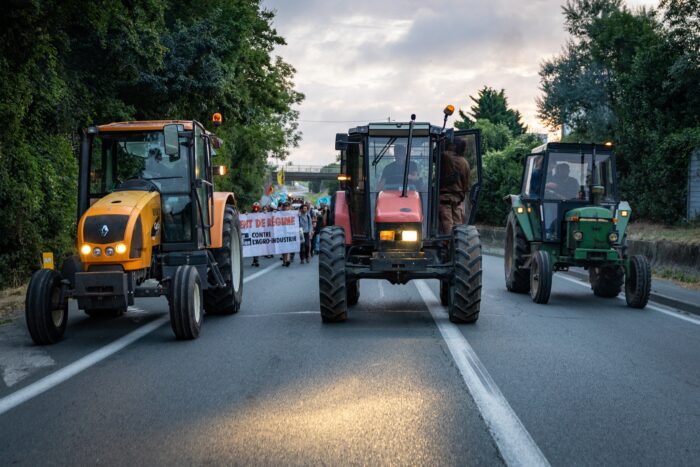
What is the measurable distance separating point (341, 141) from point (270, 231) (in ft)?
52.4

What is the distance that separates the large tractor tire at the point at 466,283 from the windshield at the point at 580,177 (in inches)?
187

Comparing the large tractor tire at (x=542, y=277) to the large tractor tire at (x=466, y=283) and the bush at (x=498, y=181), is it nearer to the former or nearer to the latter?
the large tractor tire at (x=466, y=283)

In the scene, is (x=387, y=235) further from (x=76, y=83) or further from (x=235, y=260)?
(x=76, y=83)

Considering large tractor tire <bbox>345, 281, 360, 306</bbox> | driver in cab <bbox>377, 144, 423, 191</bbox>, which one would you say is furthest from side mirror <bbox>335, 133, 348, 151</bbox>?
large tractor tire <bbox>345, 281, 360, 306</bbox>

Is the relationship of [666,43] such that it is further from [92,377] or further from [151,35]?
[92,377]

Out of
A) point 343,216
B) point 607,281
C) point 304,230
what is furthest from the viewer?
point 304,230

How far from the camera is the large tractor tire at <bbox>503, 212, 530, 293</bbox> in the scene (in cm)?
1619

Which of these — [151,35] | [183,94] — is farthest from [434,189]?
[183,94]

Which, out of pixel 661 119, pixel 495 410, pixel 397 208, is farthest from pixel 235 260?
pixel 661 119

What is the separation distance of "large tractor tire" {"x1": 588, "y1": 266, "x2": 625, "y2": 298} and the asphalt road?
3.67 m

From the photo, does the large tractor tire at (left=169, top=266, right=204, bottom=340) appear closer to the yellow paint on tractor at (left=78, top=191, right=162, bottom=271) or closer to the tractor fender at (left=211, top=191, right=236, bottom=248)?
the yellow paint on tractor at (left=78, top=191, right=162, bottom=271)

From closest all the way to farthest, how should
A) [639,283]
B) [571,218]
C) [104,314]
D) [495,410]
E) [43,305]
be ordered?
1. [495,410]
2. [43,305]
3. [104,314]
4. [639,283]
5. [571,218]

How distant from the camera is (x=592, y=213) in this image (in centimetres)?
1495

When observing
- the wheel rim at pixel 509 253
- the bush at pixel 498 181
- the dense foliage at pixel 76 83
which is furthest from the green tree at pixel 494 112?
the wheel rim at pixel 509 253
